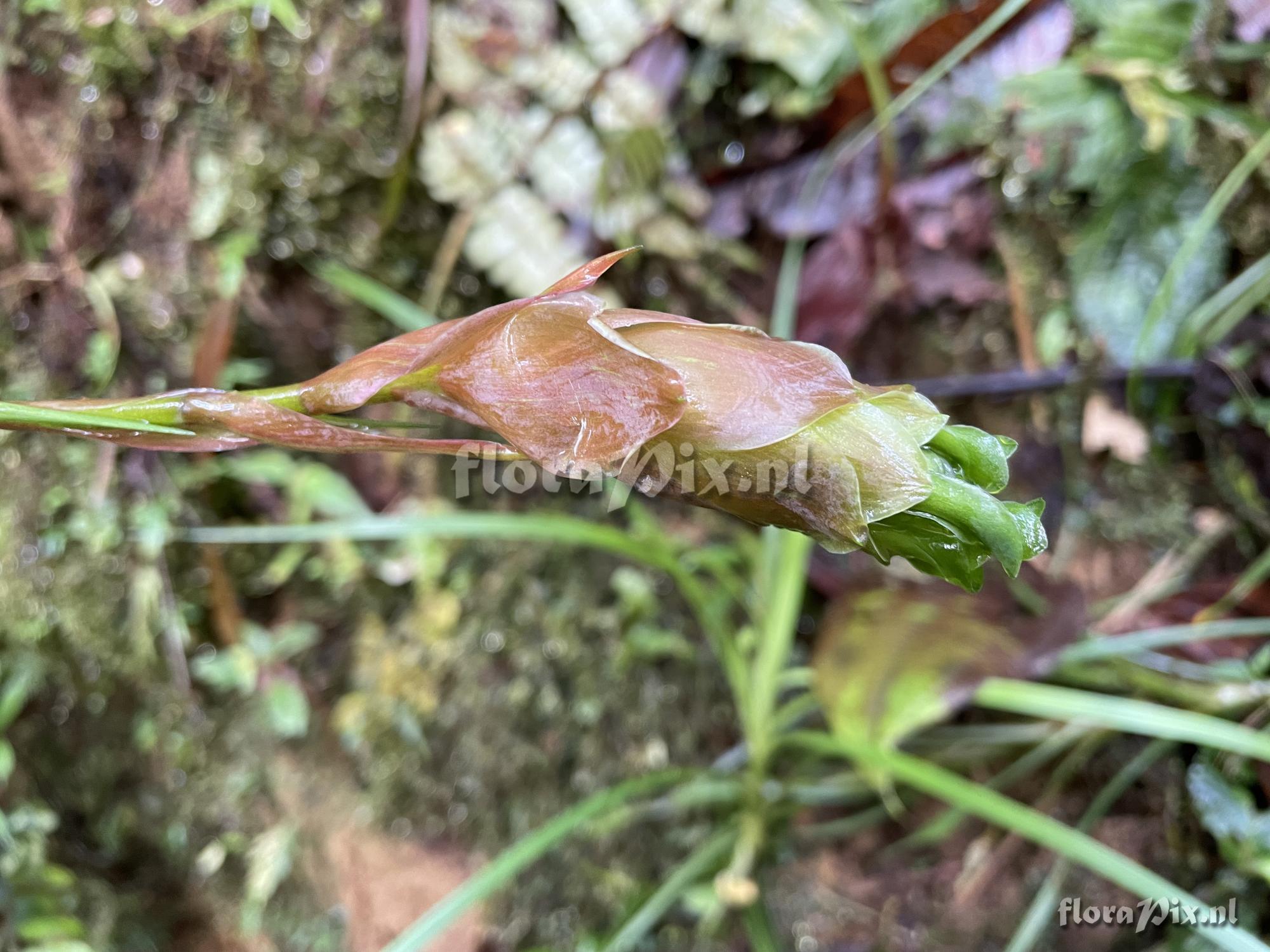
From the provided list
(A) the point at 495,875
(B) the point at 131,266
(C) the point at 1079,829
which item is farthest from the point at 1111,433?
(B) the point at 131,266

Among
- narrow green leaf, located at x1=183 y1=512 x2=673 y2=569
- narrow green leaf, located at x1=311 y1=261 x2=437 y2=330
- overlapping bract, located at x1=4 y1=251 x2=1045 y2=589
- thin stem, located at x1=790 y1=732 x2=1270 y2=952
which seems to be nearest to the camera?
overlapping bract, located at x1=4 y1=251 x2=1045 y2=589

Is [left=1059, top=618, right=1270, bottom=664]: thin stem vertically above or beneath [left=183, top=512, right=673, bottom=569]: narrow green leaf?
beneath

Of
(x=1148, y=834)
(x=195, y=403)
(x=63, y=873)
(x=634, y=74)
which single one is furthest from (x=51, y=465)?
(x=1148, y=834)

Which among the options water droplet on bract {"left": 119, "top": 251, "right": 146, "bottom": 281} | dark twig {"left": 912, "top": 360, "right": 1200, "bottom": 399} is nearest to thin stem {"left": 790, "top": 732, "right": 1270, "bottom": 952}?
dark twig {"left": 912, "top": 360, "right": 1200, "bottom": 399}

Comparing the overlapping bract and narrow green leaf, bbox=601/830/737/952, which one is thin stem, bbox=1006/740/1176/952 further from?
the overlapping bract

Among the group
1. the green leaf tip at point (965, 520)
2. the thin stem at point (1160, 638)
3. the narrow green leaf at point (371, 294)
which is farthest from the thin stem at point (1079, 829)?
the narrow green leaf at point (371, 294)

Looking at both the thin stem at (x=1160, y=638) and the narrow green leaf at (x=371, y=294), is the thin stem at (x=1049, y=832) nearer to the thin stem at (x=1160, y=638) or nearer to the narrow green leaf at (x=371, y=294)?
the thin stem at (x=1160, y=638)
